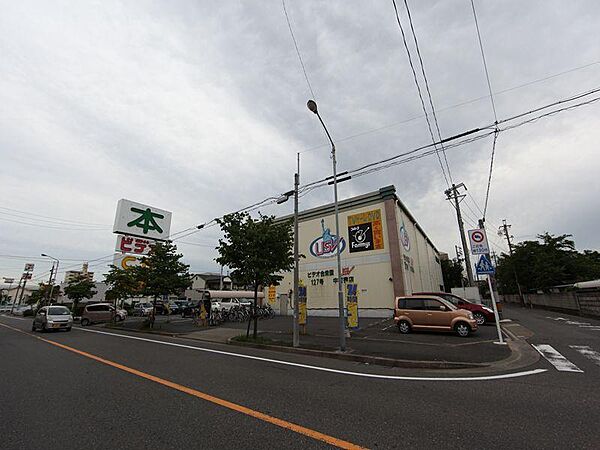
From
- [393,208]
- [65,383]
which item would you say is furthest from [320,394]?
[393,208]

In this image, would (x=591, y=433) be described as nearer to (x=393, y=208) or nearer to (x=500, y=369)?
(x=500, y=369)

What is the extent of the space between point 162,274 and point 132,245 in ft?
25.4

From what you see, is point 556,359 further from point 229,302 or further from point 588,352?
point 229,302

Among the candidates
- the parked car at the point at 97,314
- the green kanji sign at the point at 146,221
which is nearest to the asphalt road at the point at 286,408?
the green kanji sign at the point at 146,221

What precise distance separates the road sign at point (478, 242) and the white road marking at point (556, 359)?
359cm

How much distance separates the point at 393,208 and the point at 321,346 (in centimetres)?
1489

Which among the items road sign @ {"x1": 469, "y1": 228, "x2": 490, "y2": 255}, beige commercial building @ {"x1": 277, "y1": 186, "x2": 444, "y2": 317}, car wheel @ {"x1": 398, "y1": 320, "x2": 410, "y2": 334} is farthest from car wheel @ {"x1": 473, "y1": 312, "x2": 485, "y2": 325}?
road sign @ {"x1": 469, "y1": 228, "x2": 490, "y2": 255}

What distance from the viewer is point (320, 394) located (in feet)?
16.5

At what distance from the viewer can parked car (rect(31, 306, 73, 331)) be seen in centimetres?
1730

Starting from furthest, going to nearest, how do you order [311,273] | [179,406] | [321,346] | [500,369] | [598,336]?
[311,273]
[598,336]
[321,346]
[500,369]
[179,406]

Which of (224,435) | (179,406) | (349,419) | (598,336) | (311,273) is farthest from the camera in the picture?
Result: (311,273)

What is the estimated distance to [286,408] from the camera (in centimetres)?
434

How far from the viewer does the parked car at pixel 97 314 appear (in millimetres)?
23562

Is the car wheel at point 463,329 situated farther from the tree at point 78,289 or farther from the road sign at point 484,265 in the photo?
the tree at point 78,289
